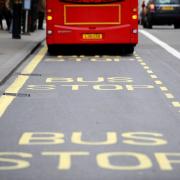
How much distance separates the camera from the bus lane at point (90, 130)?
7.58m

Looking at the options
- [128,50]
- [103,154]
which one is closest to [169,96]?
[103,154]

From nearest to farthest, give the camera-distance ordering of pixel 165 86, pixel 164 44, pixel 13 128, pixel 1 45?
pixel 13 128 < pixel 165 86 < pixel 1 45 < pixel 164 44

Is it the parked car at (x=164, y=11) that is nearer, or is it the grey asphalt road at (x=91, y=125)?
the grey asphalt road at (x=91, y=125)

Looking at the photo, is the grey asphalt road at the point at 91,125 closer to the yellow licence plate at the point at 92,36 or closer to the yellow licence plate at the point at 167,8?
the yellow licence plate at the point at 92,36

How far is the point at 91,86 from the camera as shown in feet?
48.3

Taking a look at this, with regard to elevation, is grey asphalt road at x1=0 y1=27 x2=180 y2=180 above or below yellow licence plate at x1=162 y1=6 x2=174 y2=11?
below

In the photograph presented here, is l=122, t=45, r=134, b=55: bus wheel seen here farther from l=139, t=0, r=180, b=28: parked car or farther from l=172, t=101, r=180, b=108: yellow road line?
l=139, t=0, r=180, b=28: parked car

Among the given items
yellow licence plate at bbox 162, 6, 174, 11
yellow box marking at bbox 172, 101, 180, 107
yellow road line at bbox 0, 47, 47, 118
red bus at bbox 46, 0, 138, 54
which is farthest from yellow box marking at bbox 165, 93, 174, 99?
yellow licence plate at bbox 162, 6, 174, 11

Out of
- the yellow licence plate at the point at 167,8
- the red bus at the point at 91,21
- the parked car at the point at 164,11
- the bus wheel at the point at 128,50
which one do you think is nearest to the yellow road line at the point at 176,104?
the red bus at the point at 91,21

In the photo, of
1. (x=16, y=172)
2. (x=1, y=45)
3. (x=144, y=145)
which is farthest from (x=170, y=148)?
(x=1, y=45)

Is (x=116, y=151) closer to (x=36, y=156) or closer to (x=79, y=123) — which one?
(x=36, y=156)

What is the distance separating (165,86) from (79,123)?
464 centimetres

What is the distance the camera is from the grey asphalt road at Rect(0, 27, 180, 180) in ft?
24.9

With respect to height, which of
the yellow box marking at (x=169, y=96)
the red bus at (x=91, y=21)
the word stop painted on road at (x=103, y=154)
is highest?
the red bus at (x=91, y=21)
